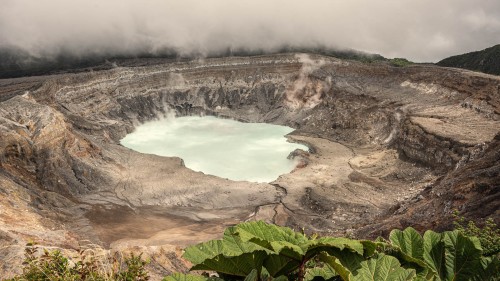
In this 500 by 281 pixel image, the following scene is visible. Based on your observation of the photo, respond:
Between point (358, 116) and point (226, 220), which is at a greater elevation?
point (358, 116)

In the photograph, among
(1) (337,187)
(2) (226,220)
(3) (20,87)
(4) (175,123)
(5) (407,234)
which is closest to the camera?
(5) (407,234)

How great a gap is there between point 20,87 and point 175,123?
2266 cm

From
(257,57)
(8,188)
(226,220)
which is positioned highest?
(257,57)

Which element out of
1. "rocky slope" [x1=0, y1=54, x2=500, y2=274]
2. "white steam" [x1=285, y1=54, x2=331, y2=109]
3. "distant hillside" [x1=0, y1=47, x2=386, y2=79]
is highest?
"distant hillside" [x1=0, y1=47, x2=386, y2=79]

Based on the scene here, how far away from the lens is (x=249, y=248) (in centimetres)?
493

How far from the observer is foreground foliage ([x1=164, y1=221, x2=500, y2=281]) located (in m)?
4.54

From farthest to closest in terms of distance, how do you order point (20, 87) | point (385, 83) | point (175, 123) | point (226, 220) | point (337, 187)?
point (175, 123) → point (385, 83) → point (20, 87) → point (337, 187) → point (226, 220)

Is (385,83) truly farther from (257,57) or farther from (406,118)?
(257,57)

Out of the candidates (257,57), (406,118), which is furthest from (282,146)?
(257,57)

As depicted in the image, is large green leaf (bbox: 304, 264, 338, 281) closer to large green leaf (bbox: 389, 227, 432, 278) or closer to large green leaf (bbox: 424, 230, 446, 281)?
large green leaf (bbox: 389, 227, 432, 278)

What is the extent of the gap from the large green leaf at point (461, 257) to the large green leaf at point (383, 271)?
4.64ft

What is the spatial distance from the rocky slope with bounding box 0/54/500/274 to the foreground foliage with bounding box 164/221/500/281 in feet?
30.6

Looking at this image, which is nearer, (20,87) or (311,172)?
(311,172)

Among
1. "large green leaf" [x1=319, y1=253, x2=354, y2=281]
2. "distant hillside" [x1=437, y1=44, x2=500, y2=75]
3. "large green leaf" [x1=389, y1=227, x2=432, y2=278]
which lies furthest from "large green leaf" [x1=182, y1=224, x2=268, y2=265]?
"distant hillside" [x1=437, y1=44, x2=500, y2=75]
